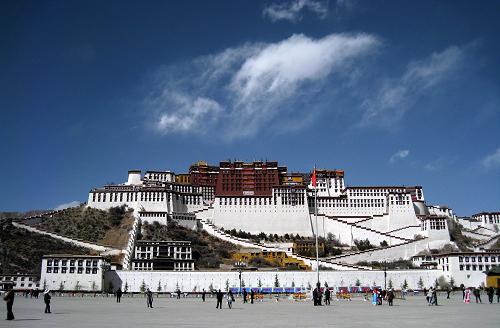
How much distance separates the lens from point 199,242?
84.7 metres

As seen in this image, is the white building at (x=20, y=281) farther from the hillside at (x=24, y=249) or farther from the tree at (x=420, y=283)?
the tree at (x=420, y=283)

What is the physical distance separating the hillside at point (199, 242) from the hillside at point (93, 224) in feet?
13.2

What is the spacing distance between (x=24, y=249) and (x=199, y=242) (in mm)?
26802

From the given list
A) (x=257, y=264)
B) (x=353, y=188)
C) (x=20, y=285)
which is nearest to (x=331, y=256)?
(x=257, y=264)

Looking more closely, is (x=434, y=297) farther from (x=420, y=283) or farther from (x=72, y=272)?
(x=72, y=272)

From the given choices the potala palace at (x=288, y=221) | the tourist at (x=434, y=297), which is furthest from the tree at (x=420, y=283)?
the tourist at (x=434, y=297)

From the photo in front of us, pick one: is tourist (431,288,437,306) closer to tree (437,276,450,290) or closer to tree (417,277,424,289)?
tree (417,277,424,289)

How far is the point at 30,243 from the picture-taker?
75.7 m

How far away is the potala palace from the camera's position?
64.3m

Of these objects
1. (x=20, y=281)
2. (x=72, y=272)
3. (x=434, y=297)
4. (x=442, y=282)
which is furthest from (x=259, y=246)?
(x=434, y=297)

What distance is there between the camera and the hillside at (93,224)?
83500 mm

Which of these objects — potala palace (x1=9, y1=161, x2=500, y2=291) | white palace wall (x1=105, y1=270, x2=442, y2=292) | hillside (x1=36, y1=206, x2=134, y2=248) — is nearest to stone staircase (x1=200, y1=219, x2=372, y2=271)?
potala palace (x1=9, y1=161, x2=500, y2=291)

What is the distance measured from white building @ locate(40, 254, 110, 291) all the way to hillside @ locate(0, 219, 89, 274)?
6.08m

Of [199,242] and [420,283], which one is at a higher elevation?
[199,242]
